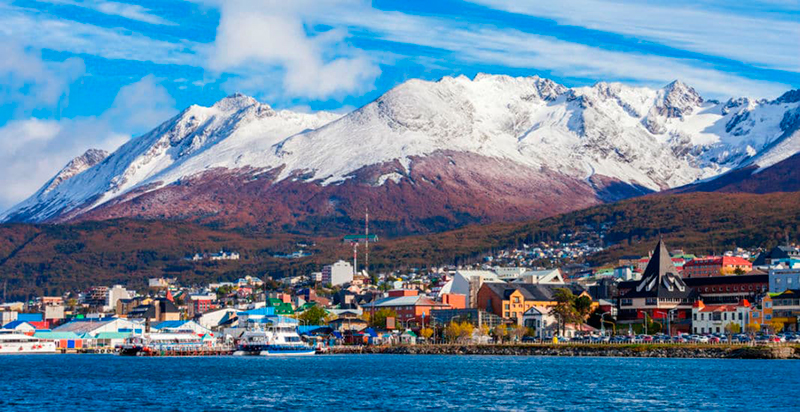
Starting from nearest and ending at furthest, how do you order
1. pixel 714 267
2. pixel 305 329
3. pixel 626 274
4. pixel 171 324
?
1. pixel 305 329
2. pixel 171 324
3. pixel 714 267
4. pixel 626 274

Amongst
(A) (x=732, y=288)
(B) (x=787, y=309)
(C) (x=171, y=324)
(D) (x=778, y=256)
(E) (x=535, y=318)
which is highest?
(D) (x=778, y=256)

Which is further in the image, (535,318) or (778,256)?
(778,256)

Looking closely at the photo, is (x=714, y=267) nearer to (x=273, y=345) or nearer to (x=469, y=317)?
(x=469, y=317)

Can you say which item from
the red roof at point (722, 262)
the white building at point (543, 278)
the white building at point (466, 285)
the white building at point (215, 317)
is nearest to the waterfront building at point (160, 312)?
the white building at point (215, 317)

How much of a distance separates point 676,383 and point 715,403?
1215cm

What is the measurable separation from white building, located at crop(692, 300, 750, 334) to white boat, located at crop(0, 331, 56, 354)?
259ft

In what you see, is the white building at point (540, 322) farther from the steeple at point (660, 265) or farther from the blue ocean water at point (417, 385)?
the blue ocean water at point (417, 385)

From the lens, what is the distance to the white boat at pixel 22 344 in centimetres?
14212

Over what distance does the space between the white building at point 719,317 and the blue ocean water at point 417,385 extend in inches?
910

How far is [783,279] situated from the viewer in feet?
451

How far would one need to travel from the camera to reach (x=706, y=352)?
101500mm

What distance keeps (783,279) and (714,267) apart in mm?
36165

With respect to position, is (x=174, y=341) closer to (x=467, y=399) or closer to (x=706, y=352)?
(x=706, y=352)

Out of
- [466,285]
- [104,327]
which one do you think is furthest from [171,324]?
[466,285]
